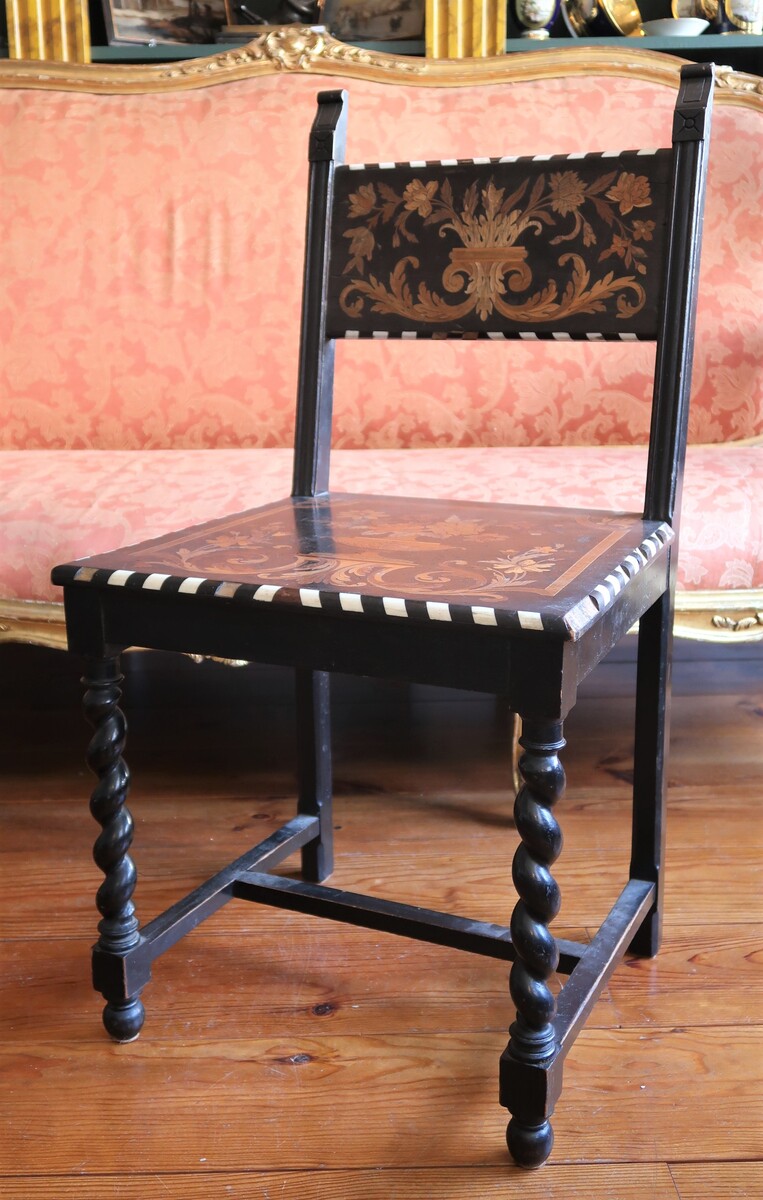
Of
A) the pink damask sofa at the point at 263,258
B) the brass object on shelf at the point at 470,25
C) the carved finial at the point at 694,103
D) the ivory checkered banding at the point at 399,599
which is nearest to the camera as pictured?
the ivory checkered banding at the point at 399,599

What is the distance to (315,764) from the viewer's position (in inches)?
51.4

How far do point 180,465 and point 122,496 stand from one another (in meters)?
0.18

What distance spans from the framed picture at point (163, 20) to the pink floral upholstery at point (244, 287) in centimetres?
51

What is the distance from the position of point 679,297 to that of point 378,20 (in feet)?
5.45

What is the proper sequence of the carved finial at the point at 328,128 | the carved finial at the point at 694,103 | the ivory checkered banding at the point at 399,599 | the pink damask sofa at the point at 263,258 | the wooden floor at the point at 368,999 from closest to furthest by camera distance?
the ivory checkered banding at the point at 399,599 < the wooden floor at the point at 368,999 < the carved finial at the point at 694,103 < the carved finial at the point at 328,128 < the pink damask sofa at the point at 263,258

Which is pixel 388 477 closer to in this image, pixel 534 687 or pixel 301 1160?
pixel 534 687

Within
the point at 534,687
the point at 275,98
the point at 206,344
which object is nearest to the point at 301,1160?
the point at 534,687

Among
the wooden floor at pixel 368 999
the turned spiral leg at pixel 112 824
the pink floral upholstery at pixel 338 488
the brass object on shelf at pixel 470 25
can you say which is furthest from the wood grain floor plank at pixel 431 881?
the brass object on shelf at pixel 470 25

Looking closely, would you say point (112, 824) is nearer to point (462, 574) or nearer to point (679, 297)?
point (462, 574)

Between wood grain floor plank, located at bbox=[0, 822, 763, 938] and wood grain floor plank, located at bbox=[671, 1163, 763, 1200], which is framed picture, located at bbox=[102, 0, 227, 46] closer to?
wood grain floor plank, located at bbox=[0, 822, 763, 938]

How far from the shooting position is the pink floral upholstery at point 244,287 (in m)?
1.84

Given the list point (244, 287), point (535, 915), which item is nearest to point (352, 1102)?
point (535, 915)

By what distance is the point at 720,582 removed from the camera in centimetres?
142

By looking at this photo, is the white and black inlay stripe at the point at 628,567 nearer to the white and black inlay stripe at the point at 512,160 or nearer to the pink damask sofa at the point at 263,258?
the white and black inlay stripe at the point at 512,160
